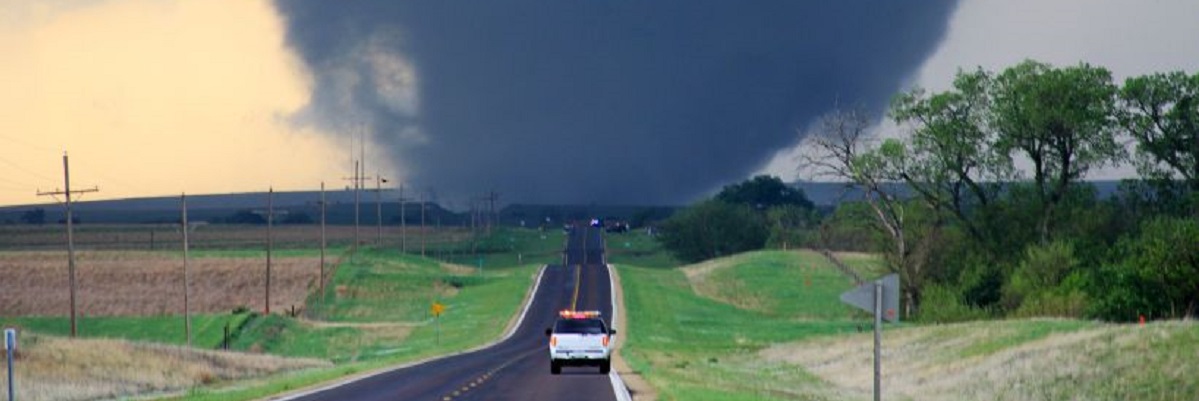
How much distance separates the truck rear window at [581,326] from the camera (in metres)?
55.9

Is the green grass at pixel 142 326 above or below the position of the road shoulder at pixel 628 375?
below

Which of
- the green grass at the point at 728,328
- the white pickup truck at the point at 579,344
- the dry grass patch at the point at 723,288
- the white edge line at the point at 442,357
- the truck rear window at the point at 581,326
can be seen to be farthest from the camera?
the dry grass patch at the point at 723,288

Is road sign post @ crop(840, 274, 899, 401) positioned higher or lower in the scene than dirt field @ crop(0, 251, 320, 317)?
higher

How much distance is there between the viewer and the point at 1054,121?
346ft

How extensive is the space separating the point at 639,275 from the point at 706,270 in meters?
15.9

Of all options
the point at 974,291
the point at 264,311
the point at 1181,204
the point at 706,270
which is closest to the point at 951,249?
the point at 974,291

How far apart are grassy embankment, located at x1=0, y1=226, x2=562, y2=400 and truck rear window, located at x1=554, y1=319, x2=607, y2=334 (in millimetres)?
15791

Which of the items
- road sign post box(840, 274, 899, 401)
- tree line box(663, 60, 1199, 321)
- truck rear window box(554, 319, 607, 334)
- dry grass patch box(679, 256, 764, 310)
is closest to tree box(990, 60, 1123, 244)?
tree line box(663, 60, 1199, 321)

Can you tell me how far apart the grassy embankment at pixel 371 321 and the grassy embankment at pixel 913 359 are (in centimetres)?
1080

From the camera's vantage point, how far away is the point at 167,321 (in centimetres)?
12106

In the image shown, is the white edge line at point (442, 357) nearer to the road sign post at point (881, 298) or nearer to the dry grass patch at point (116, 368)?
the dry grass patch at point (116, 368)

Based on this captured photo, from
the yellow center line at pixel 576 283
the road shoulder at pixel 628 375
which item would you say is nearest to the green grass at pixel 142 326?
the yellow center line at pixel 576 283

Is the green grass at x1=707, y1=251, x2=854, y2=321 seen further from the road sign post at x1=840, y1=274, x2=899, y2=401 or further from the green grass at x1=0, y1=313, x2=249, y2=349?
the road sign post at x1=840, y1=274, x2=899, y2=401

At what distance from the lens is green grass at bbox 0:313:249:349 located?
371ft
